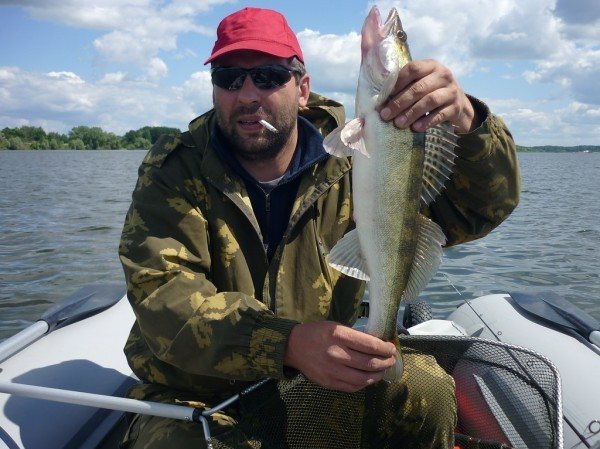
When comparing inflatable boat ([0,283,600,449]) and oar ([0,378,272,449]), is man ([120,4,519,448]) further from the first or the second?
inflatable boat ([0,283,600,449])

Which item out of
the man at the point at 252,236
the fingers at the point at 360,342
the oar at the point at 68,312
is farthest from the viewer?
the oar at the point at 68,312

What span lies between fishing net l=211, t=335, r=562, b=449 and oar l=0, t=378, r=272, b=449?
106mm

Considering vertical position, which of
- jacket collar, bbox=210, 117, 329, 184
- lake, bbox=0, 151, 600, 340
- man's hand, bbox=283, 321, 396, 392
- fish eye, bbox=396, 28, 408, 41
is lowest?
lake, bbox=0, 151, 600, 340

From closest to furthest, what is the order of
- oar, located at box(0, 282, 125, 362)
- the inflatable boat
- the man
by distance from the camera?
the man, the inflatable boat, oar, located at box(0, 282, 125, 362)

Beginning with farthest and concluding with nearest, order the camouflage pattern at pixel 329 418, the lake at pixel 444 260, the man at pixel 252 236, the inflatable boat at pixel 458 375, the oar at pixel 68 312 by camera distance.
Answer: the lake at pixel 444 260 → the oar at pixel 68 312 → the inflatable boat at pixel 458 375 → the camouflage pattern at pixel 329 418 → the man at pixel 252 236

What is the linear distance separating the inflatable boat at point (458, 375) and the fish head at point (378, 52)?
1.53 meters

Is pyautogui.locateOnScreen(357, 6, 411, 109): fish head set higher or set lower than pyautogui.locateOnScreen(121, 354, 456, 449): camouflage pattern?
higher

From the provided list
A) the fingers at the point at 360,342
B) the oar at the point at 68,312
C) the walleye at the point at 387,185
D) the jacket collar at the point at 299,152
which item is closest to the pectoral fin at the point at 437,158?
the walleye at the point at 387,185

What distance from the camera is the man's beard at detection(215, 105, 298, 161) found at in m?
3.23

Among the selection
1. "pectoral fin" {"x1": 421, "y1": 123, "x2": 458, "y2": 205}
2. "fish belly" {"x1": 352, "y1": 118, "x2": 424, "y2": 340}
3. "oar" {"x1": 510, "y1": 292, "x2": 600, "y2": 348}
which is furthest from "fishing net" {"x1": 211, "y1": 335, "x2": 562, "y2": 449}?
"oar" {"x1": 510, "y1": 292, "x2": 600, "y2": 348}

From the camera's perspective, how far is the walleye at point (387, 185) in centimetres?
218

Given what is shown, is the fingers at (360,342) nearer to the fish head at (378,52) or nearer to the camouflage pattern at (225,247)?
the camouflage pattern at (225,247)

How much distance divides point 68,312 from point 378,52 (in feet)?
12.0

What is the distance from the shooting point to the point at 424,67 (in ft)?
7.24
